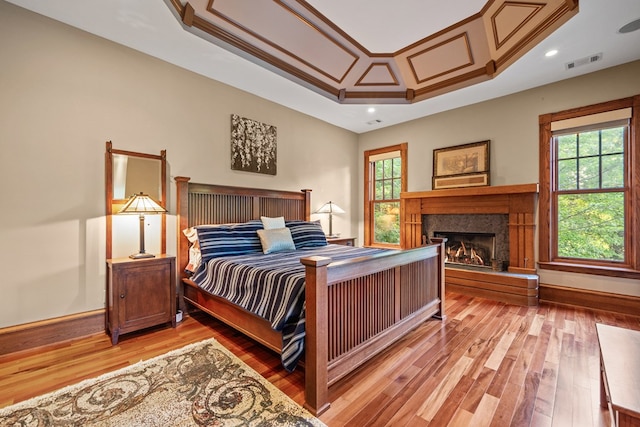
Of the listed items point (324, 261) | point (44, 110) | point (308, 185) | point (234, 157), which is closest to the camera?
point (324, 261)

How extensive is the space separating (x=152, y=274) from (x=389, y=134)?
449 cm

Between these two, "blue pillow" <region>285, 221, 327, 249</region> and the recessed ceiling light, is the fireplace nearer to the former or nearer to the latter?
"blue pillow" <region>285, 221, 327, 249</region>

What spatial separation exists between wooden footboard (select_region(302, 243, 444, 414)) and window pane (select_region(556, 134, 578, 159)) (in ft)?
7.70

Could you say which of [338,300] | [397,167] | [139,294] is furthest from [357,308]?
[397,167]

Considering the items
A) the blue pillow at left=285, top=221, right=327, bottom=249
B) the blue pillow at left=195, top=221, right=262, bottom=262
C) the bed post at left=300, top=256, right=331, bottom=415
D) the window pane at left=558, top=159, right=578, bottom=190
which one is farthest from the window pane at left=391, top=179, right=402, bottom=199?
the bed post at left=300, top=256, right=331, bottom=415

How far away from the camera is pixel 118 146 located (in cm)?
274

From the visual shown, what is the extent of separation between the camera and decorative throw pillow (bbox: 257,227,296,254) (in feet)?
10.3

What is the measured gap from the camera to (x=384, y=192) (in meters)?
5.46

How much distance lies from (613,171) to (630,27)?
1.57m

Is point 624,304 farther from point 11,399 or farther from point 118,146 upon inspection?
point 118,146

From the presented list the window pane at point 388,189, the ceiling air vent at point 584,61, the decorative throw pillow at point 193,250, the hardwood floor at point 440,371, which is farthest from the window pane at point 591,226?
the decorative throw pillow at point 193,250

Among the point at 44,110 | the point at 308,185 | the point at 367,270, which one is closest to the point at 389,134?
the point at 308,185

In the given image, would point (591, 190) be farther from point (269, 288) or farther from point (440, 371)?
point (269, 288)

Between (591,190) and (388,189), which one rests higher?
(388,189)
